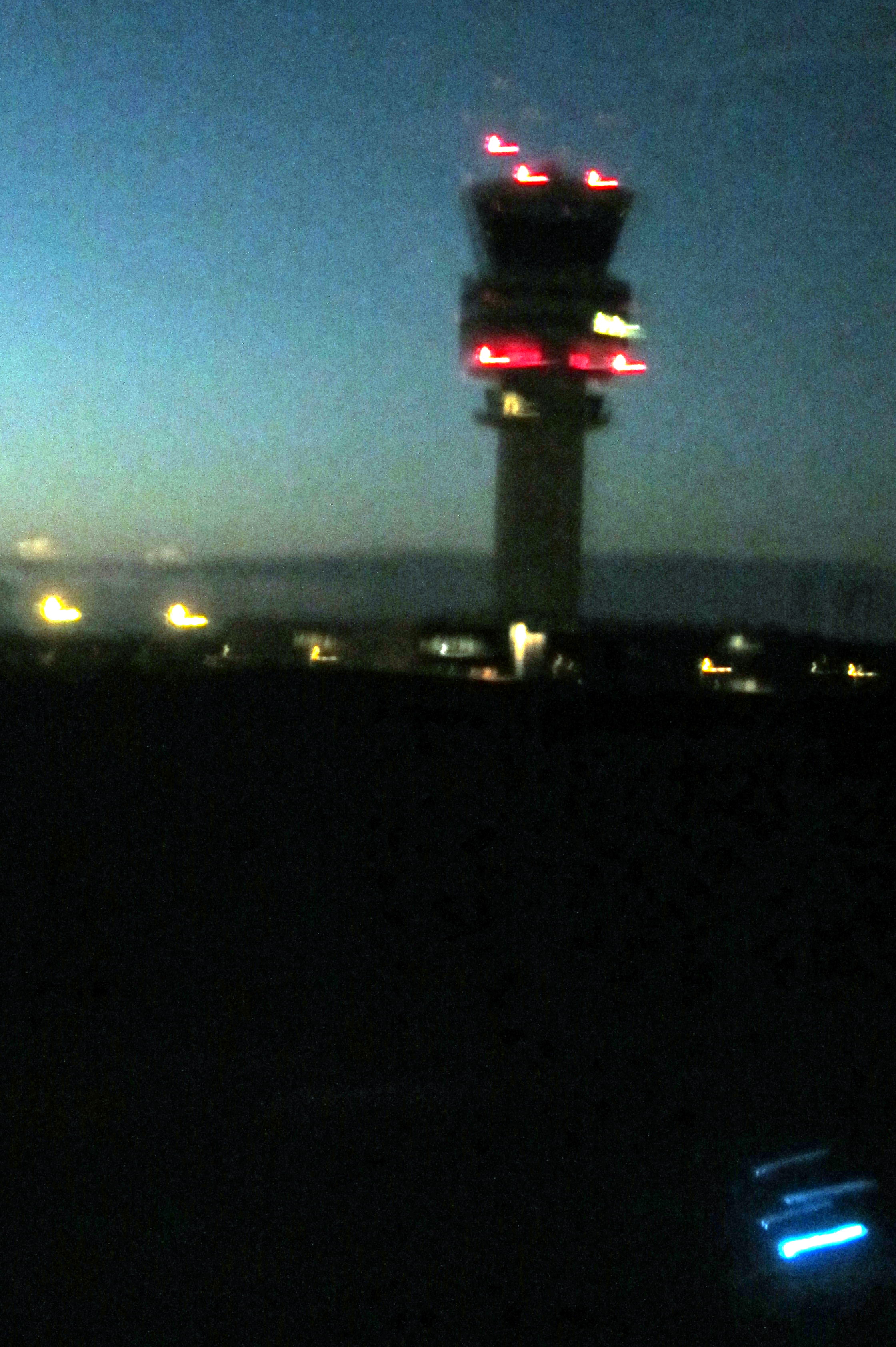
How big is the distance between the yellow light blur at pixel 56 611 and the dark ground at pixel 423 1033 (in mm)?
13994

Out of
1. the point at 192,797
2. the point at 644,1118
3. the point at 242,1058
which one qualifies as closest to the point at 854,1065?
the point at 644,1118

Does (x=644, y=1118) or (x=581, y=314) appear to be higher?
(x=581, y=314)

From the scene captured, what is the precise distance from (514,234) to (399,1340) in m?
43.6

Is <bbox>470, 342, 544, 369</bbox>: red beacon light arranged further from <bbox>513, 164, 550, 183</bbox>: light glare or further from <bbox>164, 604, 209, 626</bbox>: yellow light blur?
<bbox>164, 604, 209, 626</bbox>: yellow light blur

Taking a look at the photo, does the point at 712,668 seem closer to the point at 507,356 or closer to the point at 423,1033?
the point at 423,1033

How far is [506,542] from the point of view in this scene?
43438 mm

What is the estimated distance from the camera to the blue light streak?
9.53 ft

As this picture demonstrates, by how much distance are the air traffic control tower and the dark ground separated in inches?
1297

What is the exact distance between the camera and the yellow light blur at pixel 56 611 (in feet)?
78.7

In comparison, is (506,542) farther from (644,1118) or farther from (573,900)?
(644,1118)

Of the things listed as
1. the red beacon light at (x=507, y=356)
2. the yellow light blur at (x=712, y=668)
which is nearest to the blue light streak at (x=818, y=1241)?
the yellow light blur at (x=712, y=668)

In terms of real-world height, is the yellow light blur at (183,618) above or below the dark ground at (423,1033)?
above

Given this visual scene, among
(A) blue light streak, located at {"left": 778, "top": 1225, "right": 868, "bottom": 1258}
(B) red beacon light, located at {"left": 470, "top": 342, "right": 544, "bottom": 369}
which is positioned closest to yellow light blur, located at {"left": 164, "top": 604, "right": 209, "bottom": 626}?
(B) red beacon light, located at {"left": 470, "top": 342, "right": 544, "bottom": 369}

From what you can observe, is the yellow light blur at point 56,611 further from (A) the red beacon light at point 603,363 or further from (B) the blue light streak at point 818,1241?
(A) the red beacon light at point 603,363
